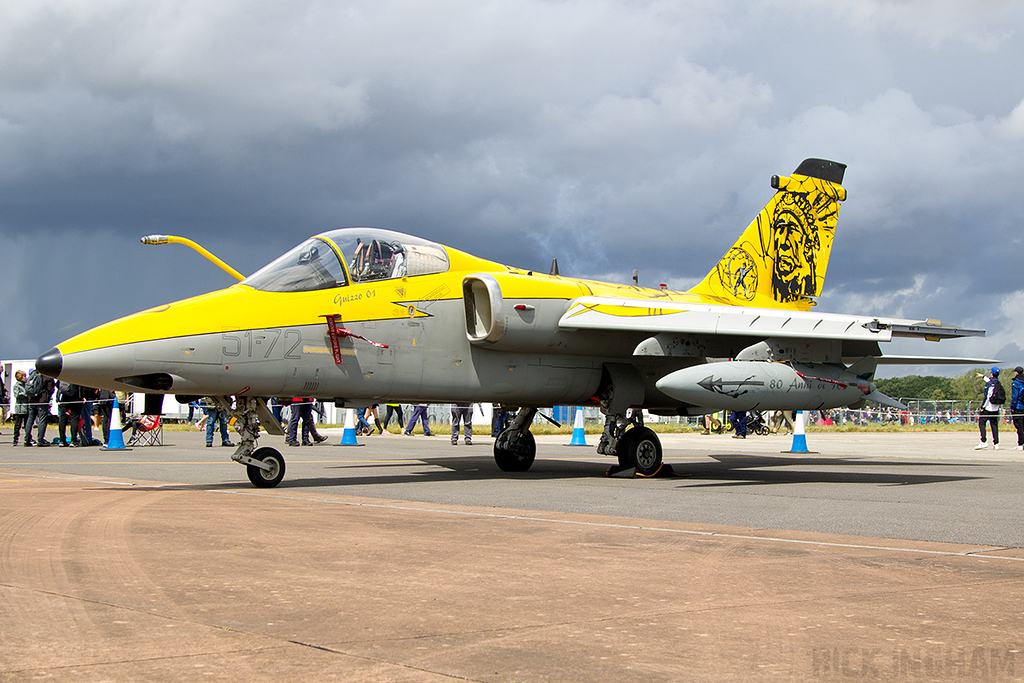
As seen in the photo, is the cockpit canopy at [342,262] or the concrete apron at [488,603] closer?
the concrete apron at [488,603]

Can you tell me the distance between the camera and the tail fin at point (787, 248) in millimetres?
16312

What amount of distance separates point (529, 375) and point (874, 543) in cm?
659

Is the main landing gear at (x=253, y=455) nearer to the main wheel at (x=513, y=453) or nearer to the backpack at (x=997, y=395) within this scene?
the main wheel at (x=513, y=453)

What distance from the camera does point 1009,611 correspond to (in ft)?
13.6

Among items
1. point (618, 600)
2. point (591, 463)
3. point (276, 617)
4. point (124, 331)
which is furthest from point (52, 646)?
point (591, 463)

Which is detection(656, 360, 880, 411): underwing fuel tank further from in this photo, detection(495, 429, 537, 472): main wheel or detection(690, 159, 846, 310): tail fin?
detection(690, 159, 846, 310): tail fin

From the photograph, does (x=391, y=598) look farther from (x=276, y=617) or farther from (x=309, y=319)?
(x=309, y=319)

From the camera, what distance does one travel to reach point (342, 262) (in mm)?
10797

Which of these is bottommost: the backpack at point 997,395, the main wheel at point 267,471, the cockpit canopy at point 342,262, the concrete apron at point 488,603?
the concrete apron at point 488,603

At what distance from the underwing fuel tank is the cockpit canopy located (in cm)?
362

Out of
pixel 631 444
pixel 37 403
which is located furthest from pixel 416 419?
pixel 631 444

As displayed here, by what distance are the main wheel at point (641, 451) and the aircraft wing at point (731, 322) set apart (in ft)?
5.51

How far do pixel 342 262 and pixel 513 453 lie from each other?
183 inches

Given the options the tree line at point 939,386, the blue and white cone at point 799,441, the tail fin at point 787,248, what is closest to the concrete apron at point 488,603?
the tail fin at point 787,248
